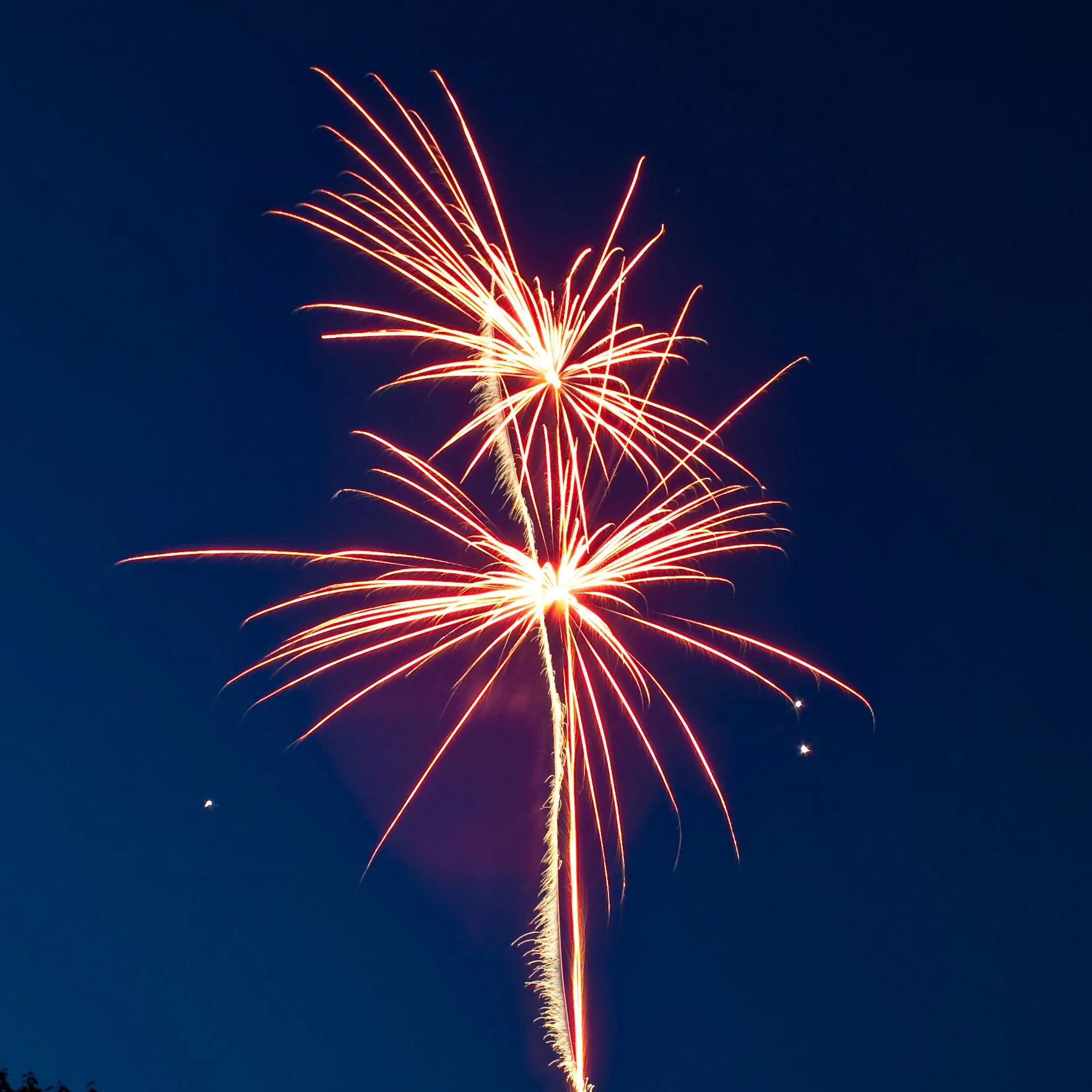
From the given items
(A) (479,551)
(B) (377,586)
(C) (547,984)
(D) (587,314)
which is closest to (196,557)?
(B) (377,586)

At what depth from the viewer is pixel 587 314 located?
11.3 metres

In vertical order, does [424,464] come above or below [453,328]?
below

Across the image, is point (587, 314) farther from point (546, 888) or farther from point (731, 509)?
point (546, 888)

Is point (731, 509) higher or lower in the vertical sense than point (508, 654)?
higher

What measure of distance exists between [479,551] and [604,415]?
2296 mm

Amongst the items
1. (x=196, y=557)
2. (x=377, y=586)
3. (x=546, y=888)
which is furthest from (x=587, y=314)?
(x=546, y=888)

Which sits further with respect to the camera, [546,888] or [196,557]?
[196,557]

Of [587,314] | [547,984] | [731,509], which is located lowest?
[547,984]

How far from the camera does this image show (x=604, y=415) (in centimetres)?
1133

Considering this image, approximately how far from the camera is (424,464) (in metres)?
12.0

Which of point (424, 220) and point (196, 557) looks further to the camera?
point (196, 557)

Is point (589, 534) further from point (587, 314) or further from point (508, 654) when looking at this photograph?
point (587, 314)

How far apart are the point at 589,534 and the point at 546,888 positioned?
448cm

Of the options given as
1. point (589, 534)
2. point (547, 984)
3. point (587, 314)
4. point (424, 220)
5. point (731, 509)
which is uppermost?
point (424, 220)
